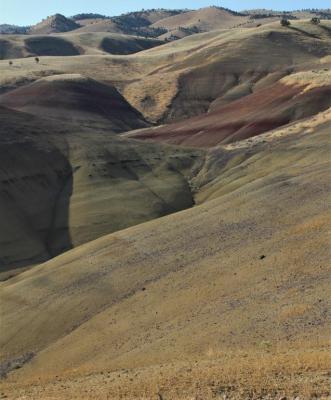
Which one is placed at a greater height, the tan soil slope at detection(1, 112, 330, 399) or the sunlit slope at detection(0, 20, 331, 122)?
the sunlit slope at detection(0, 20, 331, 122)

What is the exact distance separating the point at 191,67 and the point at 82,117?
154 ft

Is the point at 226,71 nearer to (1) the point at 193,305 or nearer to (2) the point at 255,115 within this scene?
(2) the point at 255,115

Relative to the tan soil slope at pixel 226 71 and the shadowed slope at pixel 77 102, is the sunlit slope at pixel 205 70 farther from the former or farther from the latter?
the shadowed slope at pixel 77 102

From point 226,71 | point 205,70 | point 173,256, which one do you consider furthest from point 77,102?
point 173,256

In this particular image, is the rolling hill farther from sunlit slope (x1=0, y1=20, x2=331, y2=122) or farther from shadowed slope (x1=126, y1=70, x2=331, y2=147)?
sunlit slope (x1=0, y1=20, x2=331, y2=122)

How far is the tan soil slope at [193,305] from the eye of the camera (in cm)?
2450

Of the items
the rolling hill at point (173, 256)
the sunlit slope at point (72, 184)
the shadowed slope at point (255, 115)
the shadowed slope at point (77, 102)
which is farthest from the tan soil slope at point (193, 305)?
the shadowed slope at point (77, 102)

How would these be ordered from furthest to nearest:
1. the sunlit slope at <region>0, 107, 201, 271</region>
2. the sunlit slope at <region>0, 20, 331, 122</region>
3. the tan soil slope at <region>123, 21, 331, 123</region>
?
the sunlit slope at <region>0, 20, 331, 122</region> < the tan soil slope at <region>123, 21, 331, 123</region> < the sunlit slope at <region>0, 107, 201, 271</region>

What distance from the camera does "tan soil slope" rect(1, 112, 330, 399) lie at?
24.5 metres

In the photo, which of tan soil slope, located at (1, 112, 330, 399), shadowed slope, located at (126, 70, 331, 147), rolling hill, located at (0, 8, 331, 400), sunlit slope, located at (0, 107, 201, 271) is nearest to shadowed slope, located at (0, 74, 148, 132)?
shadowed slope, located at (126, 70, 331, 147)

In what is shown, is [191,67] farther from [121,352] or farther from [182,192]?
[121,352]

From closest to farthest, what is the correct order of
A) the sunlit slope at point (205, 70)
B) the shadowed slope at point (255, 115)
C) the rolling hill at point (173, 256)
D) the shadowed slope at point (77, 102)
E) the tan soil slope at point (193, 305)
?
the tan soil slope at point (193, 305)
the rolling hill at point (173, 256)
the shadowed slope at point (255, 115)
the shadowed slope at point (77, 102)
the sunlit slope at point (205, 70)

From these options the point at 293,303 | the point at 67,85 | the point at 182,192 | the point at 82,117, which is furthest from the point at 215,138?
the point at 293,303

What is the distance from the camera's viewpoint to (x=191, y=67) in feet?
538
